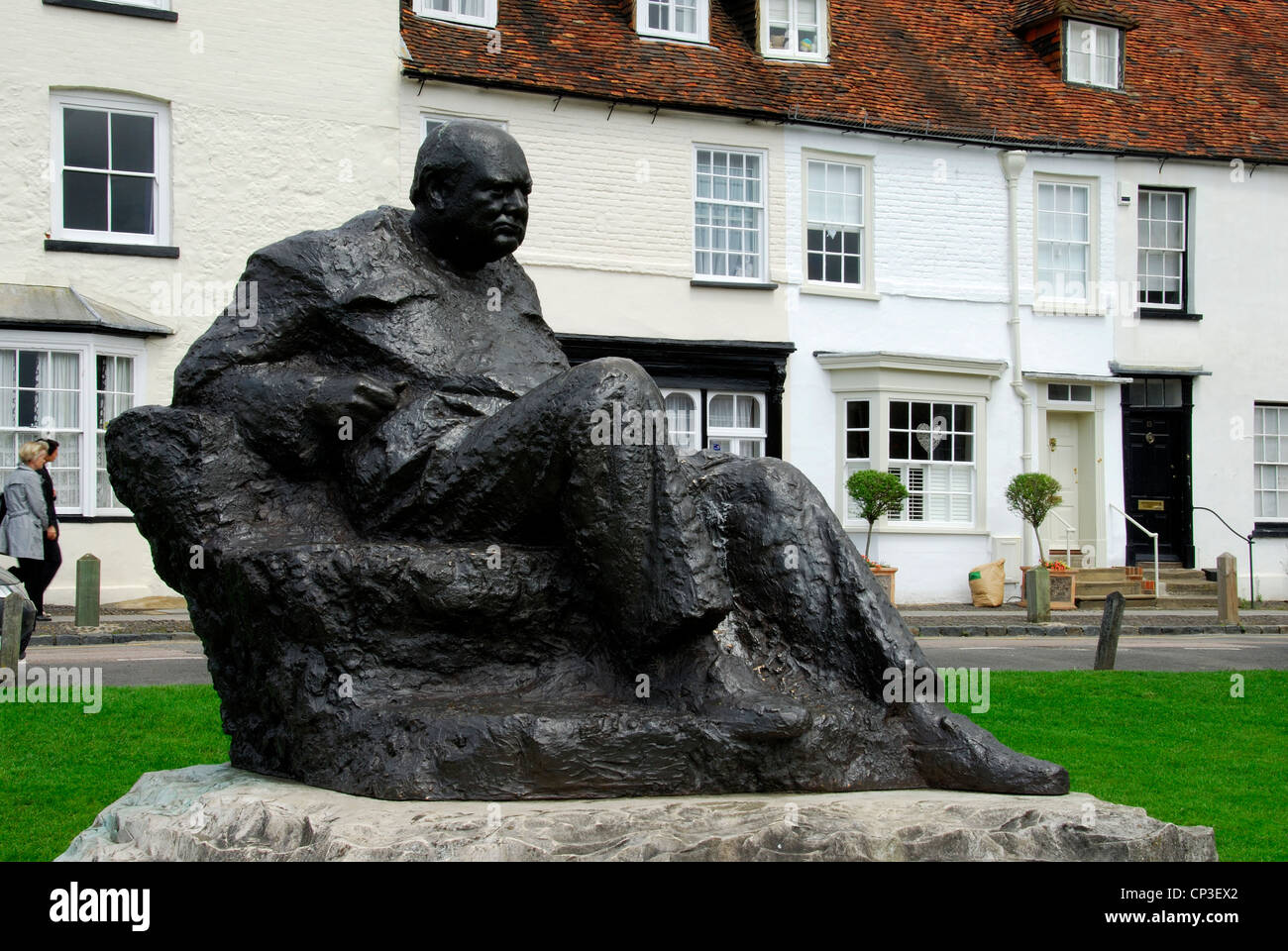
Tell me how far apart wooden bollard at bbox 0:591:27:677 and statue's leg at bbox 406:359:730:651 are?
710cm

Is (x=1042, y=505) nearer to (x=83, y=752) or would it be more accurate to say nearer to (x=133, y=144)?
(x=133, y=144)

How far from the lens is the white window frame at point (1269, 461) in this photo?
969 inches

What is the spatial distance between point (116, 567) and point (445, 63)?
775 cm

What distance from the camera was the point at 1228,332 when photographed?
24312 mm

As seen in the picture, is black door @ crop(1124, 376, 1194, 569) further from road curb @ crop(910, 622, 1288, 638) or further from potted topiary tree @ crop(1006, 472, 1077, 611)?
road curb @ crop(910, 622, 1288, 638)

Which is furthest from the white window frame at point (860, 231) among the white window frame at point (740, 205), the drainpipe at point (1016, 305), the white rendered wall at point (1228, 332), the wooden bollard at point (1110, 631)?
the wooden bollard at point (1110, 631)

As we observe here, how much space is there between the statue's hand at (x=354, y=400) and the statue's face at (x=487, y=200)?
2.23ft

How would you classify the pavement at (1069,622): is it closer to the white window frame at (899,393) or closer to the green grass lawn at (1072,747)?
the white window frame at (899,393)

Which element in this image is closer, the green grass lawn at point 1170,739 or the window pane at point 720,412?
the green grass lawn at point 1170,739

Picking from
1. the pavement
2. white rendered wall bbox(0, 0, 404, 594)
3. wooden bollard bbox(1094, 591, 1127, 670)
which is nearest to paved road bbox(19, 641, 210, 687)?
white rendered wall bbox(0, 0, 404, 594)

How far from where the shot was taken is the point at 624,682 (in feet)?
15.1

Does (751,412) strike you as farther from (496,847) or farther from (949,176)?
(496,847)

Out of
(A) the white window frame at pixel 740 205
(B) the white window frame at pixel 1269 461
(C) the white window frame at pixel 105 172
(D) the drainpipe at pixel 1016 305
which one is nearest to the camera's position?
(C) the white window frame at pixel 105 172

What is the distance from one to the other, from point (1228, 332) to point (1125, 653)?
430 inches
